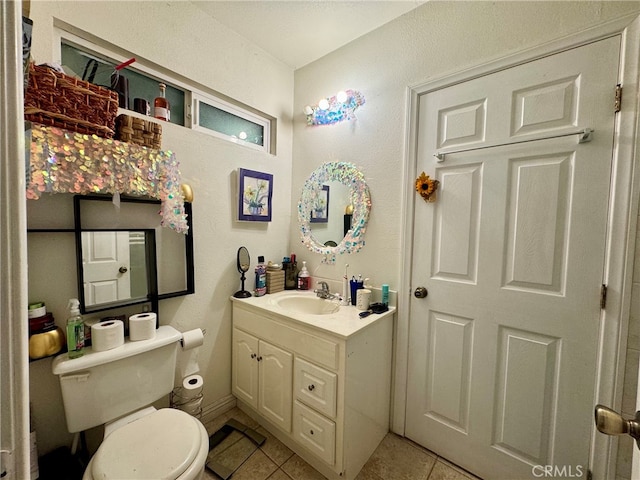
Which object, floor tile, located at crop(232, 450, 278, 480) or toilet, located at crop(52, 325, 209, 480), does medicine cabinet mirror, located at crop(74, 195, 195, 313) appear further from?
floor tile, located at crop(232, 450, 278, 480)

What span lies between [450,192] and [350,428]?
1307mm

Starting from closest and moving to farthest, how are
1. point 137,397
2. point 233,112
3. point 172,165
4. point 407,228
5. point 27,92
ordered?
1. point 27,92
2. point 137,397
3. point 172,165
4. point 407,228
5. point 233,112

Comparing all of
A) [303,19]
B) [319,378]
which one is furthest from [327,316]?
[303,19]

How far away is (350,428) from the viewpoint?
129cm

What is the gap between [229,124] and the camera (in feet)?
5.99

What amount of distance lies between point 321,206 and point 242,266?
27.8 inches

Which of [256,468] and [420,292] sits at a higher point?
[420,292]

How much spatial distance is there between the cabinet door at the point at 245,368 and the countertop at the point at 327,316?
8.5 inches

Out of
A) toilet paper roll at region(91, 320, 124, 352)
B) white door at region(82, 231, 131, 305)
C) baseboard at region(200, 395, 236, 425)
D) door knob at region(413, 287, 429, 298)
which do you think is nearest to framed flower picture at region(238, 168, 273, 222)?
white door at region(82, 231, 131, 305)

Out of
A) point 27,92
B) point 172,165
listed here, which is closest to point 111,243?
point 172,165

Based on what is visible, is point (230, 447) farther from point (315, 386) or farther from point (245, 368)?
point (315, 386)

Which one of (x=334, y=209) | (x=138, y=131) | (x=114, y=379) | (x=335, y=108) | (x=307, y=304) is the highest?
(x=335, y=108)

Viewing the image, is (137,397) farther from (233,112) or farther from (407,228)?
(233,112)

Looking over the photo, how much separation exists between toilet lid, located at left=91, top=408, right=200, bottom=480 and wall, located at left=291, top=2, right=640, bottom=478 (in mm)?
1167
